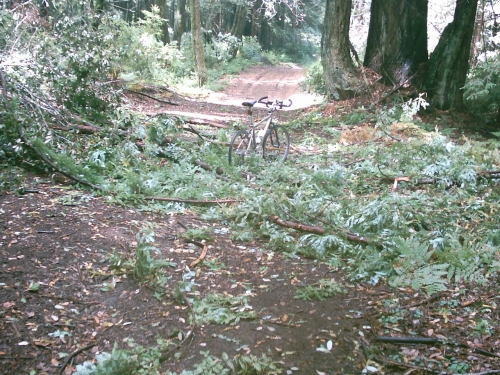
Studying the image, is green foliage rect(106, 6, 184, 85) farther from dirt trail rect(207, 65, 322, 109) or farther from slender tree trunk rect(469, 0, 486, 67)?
slender tree trunk rect(469, 0, 486, 67)

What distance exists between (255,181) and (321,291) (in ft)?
10.5

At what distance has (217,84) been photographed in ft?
74.0

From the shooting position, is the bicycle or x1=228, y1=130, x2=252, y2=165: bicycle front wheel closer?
x1=228, y1=130, x2=252, y2=165: bicycle front wheel

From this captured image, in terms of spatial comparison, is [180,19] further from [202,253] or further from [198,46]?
[202,253]

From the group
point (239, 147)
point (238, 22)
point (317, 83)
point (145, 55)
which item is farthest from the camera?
point (238, 22)

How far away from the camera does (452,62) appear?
461 inches

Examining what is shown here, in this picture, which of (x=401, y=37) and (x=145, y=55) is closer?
(x=401, y=37)

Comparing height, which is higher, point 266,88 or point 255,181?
point 266,88

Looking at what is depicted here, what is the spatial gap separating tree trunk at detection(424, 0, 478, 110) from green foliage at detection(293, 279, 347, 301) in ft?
30.0

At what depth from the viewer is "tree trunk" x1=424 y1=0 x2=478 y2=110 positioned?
1146cm

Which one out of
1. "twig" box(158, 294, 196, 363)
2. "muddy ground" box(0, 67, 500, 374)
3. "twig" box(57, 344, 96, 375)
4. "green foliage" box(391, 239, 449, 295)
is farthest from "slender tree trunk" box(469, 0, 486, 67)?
"twig" box(57, 344, 96, 375)

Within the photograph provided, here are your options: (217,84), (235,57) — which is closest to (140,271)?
(217,84)

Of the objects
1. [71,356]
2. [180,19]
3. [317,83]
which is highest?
[180,19]

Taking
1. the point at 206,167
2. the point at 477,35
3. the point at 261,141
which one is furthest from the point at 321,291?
the point at 477,35
